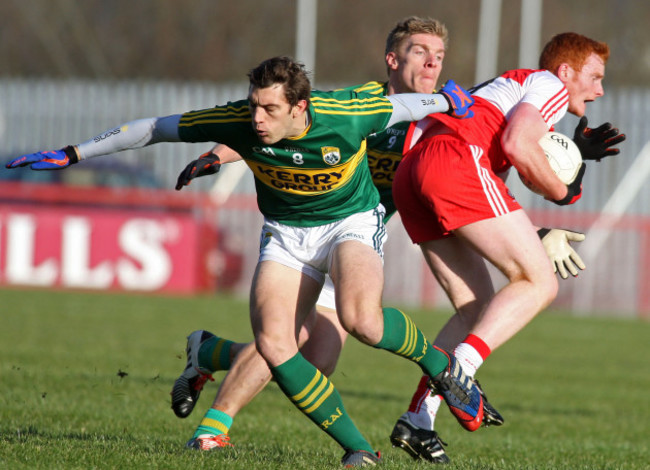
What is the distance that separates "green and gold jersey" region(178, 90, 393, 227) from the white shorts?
47mm

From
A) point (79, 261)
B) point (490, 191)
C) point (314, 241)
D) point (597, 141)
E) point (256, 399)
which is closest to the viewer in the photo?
point (314, 241)

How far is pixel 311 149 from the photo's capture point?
532 centimetres

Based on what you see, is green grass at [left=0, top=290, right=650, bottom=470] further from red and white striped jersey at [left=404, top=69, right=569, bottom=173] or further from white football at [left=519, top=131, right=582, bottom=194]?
red and white striped jersey at [left=404, top=69, right=569, bottom=173]

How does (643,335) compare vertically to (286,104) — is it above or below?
below

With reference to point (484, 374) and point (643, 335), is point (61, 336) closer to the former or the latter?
point (484, 374)

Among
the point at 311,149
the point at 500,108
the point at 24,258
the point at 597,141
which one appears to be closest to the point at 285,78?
the point at 311,149

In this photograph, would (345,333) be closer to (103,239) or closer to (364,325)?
(364,325)

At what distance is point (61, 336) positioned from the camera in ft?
40.5

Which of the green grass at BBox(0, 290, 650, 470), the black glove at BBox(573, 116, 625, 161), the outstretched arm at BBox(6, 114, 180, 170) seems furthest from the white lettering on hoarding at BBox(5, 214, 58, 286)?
the black glove at BBox(573, 116, 625, 161)

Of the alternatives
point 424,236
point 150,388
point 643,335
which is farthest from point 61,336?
point 643,335

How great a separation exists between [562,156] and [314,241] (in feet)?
4.90

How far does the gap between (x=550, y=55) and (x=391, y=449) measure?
251 centimetres

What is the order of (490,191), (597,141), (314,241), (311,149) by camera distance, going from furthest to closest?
(597,141) < (490,191) < (314,241) < (311,149)


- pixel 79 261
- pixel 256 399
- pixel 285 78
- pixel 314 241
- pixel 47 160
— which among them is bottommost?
pixel 79 261
